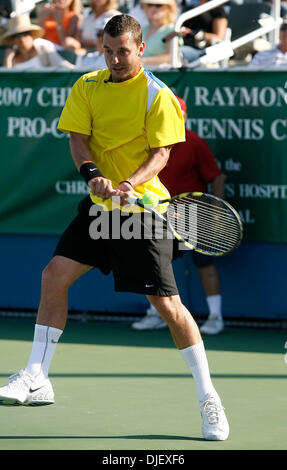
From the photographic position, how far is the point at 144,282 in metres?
4.92

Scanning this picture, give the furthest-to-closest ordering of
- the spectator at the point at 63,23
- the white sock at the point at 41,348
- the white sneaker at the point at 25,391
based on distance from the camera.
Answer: the spectator at the point at 63,23 < the white sock at the point at 41,348 < the white sneaker at the point at 25,391

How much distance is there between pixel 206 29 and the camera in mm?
9898

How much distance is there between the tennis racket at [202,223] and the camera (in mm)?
4957

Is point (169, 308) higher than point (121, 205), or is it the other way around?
point (121, 205)

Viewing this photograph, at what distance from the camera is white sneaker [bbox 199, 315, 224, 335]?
7.75 meters

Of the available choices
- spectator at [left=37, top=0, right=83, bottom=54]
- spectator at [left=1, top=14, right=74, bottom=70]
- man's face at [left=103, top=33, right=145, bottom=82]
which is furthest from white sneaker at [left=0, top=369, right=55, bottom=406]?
spectator at [left=37, top=0, right=83, bottom=54]

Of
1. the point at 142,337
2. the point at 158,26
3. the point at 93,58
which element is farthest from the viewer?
the point at 158,26

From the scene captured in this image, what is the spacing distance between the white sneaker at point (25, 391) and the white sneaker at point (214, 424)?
0.79 meters

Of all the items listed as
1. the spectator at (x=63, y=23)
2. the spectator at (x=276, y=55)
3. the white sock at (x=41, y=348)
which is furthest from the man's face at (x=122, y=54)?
the spectator at (x=63, y=23)

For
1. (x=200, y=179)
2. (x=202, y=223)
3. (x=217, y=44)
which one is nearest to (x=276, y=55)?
(x=217, y=44)

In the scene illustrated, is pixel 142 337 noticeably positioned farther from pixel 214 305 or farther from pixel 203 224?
pixel 203 224

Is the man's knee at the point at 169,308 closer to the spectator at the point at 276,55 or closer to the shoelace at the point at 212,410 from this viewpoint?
the shoelace at the point at 212,410

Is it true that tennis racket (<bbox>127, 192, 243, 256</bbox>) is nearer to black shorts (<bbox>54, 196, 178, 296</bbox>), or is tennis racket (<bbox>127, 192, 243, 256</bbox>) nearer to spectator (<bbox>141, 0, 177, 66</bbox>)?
black shorts (<bbox>54, 196, 178, 296</bbox>)

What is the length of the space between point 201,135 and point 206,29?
2.38m
